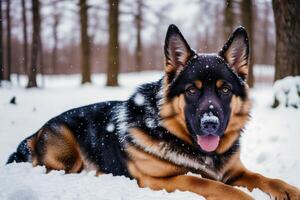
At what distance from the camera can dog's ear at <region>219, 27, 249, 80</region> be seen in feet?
14.6

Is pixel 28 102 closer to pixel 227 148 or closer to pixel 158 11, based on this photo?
pixel 227 148

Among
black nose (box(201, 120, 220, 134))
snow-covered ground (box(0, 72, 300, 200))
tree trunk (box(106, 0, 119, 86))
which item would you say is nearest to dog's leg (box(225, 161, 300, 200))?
snow-covered ground (box(0, 72, 300, 200))

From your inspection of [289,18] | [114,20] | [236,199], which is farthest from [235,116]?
[114,20]

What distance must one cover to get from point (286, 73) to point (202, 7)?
559 inches

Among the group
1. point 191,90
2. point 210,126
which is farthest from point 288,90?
point 210,126

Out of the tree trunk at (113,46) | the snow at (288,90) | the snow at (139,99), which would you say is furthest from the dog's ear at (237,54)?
the tree trunk at (113,46)

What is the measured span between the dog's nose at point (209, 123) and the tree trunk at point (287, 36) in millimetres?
5107

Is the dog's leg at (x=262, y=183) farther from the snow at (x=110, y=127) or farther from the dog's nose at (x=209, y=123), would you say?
the snow at (x=110, y=127)

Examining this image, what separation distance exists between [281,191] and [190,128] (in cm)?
116

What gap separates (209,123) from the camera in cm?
383

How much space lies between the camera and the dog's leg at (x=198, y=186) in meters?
3.71

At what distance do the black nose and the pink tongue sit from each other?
0.28 metres

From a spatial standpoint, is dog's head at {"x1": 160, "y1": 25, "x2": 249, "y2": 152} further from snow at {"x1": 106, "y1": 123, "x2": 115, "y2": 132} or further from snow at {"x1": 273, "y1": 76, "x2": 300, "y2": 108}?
snow at {"x1": 273, "y1": 76, "x2": 300, "y2": 108}

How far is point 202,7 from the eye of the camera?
2181 cm
